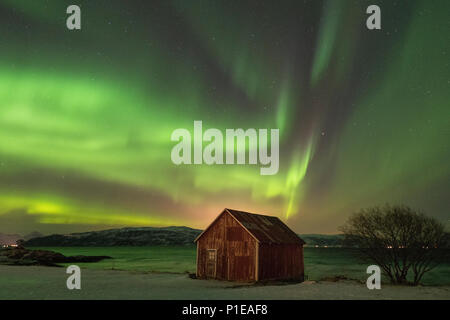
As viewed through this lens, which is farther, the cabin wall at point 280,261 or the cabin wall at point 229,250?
the cabin wall at point 280,261

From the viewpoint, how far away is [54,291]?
28562 millimetres

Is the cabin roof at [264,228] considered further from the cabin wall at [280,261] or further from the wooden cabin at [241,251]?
the cabin wall at [280,261]

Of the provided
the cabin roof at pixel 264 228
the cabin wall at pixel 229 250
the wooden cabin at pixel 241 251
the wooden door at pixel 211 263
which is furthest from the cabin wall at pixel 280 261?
the wooden door at pixel 211 263

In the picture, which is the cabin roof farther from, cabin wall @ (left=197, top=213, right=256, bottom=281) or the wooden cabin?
cabin wall @ (left=197, top=213, right=256, bottom=281)

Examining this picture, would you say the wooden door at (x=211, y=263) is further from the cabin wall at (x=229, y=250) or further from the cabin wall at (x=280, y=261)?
the cabin wall at (x=280, y=261)

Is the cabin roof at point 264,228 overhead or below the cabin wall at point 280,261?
overhead

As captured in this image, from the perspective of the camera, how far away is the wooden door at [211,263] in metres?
36.8

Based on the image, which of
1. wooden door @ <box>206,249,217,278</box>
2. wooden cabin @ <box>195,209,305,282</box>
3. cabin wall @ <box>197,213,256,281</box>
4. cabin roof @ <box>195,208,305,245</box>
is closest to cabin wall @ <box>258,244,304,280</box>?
wooden cabin @ <box>195,209,305,282</box>

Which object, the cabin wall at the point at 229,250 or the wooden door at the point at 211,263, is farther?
the wooden door at the point at 211,263

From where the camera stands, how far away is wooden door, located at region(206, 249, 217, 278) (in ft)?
121

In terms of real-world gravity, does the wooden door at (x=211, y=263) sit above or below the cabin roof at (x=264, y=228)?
below
